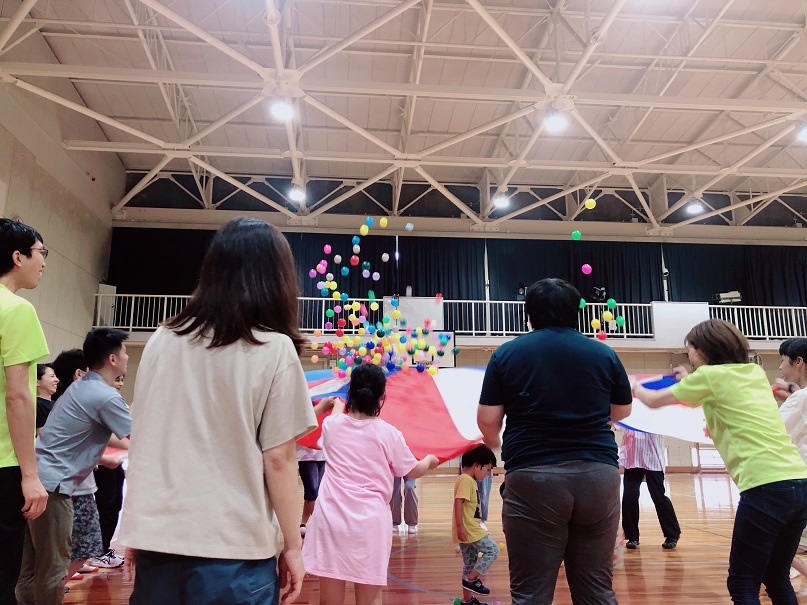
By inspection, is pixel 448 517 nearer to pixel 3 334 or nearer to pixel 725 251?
pixel 3 334

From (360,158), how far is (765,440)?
9345mm

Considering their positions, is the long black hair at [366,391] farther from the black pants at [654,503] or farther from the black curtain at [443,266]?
the black curtain at [443,266]

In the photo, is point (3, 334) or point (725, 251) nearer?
point (3, 334)

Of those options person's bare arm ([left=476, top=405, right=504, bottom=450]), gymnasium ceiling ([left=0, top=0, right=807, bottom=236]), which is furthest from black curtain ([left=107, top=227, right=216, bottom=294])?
person's bare arm ([left=476, top=405, right=504, bottom=450])

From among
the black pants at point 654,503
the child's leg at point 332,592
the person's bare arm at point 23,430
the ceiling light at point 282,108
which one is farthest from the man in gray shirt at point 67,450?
the ceiling light at point 282,108

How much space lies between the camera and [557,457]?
1744 mm

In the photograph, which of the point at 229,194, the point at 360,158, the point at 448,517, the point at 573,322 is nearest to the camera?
the point at 573,322

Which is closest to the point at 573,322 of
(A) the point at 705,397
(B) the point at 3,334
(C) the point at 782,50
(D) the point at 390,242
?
(A) the point at 705,397

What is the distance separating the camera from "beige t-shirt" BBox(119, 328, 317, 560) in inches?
42.6

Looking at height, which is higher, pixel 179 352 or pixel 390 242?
pixel 390 242

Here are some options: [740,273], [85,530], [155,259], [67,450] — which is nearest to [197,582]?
[67,450]

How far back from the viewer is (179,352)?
1.18m

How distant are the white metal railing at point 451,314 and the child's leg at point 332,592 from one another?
10143 millimetres

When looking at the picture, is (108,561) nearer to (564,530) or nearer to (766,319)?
(564,530)
